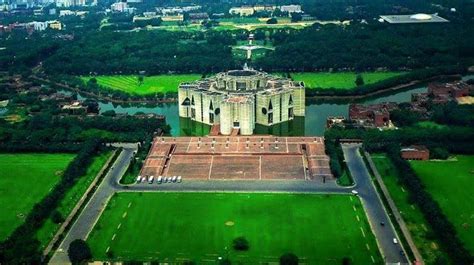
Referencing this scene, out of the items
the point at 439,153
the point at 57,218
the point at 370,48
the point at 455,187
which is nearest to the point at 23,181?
the point at 57,218

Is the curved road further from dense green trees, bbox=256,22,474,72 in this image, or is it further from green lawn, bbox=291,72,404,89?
dense green trees, bbox=256,22,474,72

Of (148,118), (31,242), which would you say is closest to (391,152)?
(148,118)

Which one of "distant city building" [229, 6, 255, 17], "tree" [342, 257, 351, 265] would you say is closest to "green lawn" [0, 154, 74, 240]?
"tree" [342, 257, 351, 265]

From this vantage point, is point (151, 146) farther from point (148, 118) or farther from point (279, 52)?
point (279, 52)

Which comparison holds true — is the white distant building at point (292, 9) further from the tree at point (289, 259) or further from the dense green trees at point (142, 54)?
the tree at point (289, 259)

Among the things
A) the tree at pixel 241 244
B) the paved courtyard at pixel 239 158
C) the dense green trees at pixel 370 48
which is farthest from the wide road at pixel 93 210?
the dense green trees at pixel 370 48
